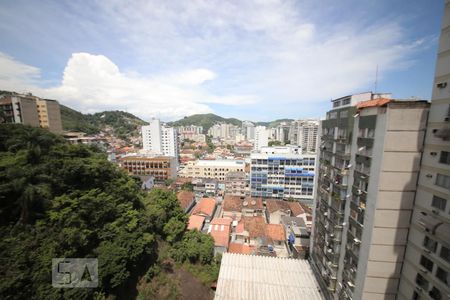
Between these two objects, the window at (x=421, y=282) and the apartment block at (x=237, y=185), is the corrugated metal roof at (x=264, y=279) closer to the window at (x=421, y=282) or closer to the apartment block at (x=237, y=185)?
the window at (x=421, y=282)

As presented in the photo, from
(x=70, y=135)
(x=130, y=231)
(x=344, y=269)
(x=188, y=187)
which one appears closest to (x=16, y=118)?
(x=70, y=135)

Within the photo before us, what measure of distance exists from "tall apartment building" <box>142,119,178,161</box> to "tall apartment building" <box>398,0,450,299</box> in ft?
203

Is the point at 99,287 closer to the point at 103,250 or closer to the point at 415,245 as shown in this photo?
the point at 103,250

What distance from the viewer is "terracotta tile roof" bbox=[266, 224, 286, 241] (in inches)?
928

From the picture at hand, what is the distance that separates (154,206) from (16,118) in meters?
42.9

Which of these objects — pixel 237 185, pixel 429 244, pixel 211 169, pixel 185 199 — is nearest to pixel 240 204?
pixel 237 185

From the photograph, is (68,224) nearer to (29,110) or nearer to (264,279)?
(264,279)

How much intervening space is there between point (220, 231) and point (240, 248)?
313 centimetres

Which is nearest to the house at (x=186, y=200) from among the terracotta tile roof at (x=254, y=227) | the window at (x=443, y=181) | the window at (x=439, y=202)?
the terracotta tile roof at (x=254, y=227)

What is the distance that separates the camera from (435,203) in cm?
774

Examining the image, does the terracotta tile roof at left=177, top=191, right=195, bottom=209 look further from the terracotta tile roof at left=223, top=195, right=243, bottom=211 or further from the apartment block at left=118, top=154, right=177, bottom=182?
the apartment block at left=118, top=154, right=177, bottom=182

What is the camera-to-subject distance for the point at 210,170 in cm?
5091

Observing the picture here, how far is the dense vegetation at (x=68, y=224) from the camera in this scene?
9.65 m

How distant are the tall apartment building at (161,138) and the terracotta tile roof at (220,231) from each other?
4390 centimetres
